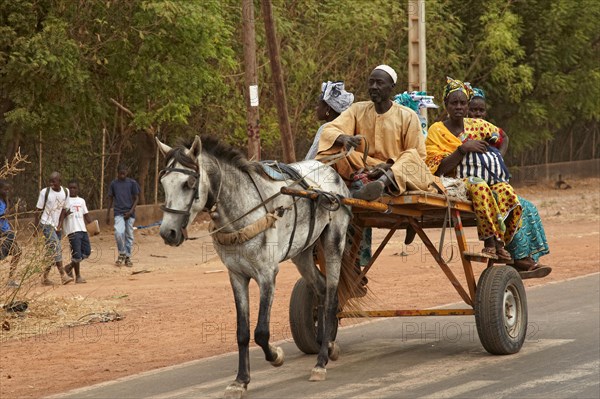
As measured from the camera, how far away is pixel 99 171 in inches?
894

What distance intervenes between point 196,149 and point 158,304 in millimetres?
6877

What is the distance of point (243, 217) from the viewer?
8023 millimetres

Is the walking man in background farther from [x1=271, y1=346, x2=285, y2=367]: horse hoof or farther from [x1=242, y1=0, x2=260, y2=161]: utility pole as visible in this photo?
[x1=271, y1=346, x2=285, y2=367]: horse hoof

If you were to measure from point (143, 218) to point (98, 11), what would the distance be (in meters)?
4.86

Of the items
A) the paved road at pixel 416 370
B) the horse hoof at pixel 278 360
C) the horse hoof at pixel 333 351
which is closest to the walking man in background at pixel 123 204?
the paved road at pixel 416 370

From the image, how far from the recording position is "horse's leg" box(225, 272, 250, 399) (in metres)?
7.94

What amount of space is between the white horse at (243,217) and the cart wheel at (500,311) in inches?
52.0

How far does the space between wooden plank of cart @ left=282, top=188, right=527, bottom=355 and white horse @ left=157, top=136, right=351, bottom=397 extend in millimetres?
566

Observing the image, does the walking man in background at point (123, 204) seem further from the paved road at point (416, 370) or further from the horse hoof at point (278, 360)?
the horse hoof at point (278, 360)

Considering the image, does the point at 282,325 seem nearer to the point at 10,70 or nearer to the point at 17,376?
the point at 17,376

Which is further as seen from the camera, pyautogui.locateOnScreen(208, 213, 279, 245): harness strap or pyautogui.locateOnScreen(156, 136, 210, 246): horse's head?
pyautogui.locateOnScreen(208, 213, 279, 245): harness strap

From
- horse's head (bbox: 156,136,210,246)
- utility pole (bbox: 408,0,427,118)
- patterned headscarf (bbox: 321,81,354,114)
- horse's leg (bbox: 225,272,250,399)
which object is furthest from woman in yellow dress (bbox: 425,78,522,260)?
utility pole (bbox: 408,0,427,118)

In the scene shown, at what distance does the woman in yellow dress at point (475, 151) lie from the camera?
31.0ft

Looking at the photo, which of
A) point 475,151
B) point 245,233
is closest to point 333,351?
point 245,233
